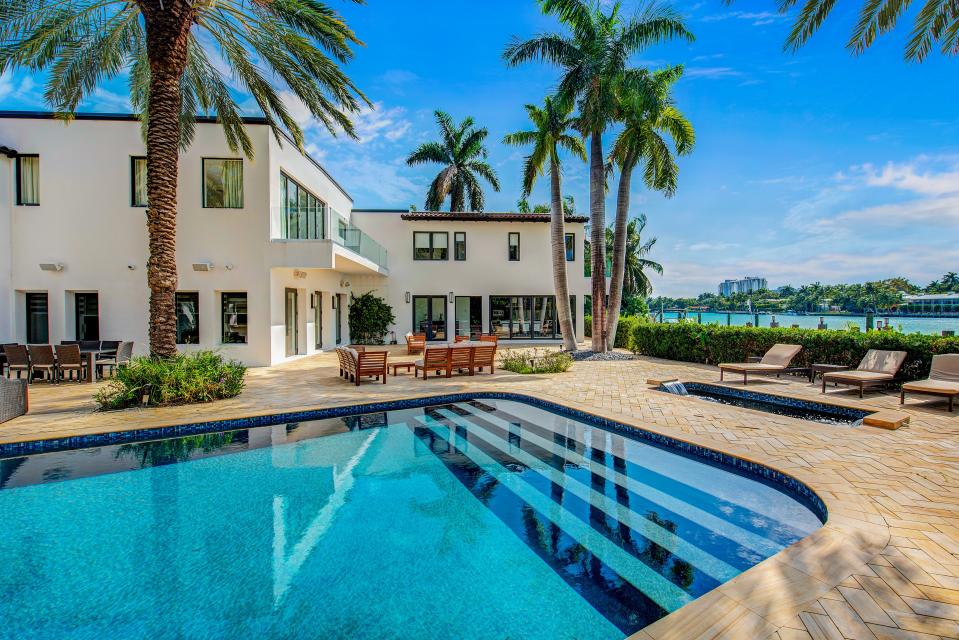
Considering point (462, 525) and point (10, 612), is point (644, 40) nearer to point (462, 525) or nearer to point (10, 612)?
point (462, 525)

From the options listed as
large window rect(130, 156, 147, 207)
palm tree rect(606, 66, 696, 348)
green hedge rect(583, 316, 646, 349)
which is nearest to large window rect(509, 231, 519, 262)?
green hedge rect(583, 316, 646, 349)

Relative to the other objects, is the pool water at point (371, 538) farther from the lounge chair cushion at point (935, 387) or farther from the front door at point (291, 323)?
the front door at point (291, 323)

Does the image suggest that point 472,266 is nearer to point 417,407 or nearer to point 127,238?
point 127,238

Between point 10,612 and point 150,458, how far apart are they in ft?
10.8

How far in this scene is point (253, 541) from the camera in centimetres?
423

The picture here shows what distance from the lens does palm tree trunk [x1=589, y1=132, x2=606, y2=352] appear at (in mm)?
15977

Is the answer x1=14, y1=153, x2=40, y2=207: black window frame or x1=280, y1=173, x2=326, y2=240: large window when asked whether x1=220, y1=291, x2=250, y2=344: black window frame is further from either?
x1=14, y1=153, x2=40, y2=207: black window frame

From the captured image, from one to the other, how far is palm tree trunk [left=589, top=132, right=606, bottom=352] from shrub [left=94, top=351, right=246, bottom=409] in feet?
38.0

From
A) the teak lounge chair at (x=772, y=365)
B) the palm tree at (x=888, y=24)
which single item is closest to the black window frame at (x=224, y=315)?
the teak lounge chair at (x=772, y=365)

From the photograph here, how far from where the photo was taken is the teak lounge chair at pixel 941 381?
7398mm

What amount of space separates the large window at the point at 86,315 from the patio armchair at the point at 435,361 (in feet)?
32.2

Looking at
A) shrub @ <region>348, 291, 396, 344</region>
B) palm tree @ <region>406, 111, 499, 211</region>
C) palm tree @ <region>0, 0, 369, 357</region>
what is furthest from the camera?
palm tree @ <region>406, 111, 499, 211</region>

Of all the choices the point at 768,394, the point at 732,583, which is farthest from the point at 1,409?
the point at 768,394

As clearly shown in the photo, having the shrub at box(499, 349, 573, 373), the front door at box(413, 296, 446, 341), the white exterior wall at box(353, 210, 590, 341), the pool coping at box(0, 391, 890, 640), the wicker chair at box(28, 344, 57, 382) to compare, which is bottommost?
the pool coping at box(0, 391, 890, 640)
